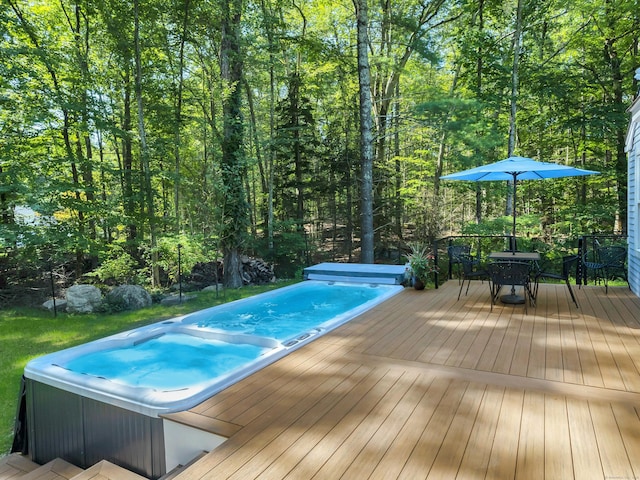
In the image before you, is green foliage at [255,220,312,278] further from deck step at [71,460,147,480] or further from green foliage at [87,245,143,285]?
deck step at [71,460,147,480]

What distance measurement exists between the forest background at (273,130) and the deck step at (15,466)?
402 cm

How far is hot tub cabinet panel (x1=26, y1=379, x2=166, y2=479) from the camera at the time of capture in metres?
2.60

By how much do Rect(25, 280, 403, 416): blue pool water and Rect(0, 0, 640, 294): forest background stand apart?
2.80 meters

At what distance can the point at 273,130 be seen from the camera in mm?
12172

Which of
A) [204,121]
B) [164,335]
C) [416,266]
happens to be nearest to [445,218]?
[416,266]

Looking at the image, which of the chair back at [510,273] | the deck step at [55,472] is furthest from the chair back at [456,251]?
the deck step at [55,472]

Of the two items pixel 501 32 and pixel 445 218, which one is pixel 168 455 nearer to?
pixel 445 218

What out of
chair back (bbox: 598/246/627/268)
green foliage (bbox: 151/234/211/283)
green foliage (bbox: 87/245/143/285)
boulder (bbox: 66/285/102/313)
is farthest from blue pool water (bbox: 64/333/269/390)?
chair back (bbox: 598/246/627/268)

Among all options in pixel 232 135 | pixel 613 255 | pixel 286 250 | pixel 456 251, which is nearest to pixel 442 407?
pixel 456 251

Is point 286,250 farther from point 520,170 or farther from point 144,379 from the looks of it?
point 144,379

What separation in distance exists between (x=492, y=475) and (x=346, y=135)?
11902mm

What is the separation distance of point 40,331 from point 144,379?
8.98 ft

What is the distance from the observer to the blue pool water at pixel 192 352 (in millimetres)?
2850

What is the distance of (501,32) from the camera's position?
1105 centimetres
